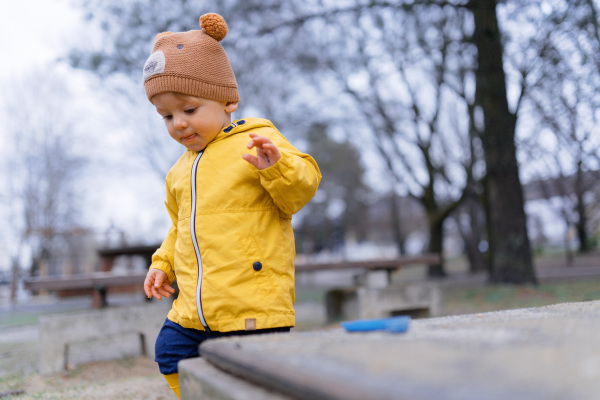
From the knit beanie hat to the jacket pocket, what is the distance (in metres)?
0.60

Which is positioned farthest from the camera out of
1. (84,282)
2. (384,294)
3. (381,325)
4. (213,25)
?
(384,294)

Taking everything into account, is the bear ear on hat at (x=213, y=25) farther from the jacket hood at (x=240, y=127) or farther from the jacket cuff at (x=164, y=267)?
the jacket cuff at (x=164, y=267)

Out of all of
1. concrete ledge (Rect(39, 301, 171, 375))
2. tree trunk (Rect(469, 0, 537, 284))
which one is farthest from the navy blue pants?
tree trunk (Rect(469, 0, 537, 284))

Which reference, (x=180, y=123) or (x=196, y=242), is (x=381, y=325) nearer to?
(x=196, y=242)

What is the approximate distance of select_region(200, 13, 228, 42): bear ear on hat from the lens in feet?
6.97

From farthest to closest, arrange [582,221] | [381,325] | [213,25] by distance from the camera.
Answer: [582,221] → [213,25] → [381,325]

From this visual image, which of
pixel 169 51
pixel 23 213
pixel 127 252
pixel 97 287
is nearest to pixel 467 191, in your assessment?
pixel 127 252

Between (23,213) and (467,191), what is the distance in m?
17.5

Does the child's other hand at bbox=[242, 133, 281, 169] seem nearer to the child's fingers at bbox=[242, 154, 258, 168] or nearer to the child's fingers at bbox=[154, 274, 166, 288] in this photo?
the child's fingers at bbox=[242, 154, 258, 168]

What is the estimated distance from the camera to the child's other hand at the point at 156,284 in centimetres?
211

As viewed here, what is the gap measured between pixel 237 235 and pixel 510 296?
5369mm

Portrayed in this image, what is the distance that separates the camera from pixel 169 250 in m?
2.20

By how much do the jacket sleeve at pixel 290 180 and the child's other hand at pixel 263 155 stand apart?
0.02 meters

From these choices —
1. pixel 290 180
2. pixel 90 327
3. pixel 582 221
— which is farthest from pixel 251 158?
pixel 582 221
